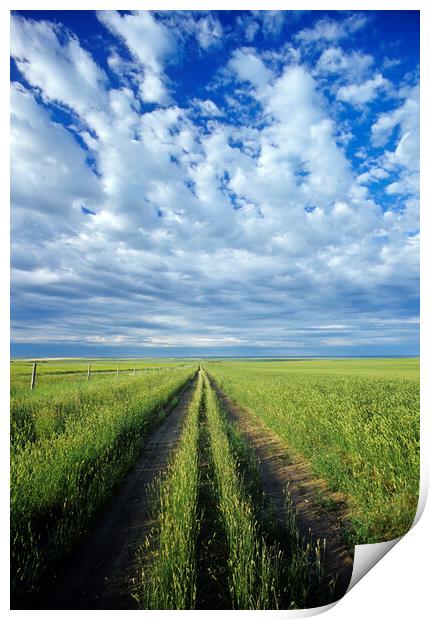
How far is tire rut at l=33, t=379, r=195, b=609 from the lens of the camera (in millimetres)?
3100

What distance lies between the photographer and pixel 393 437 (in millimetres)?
5332

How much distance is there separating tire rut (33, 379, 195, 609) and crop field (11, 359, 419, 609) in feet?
0.05

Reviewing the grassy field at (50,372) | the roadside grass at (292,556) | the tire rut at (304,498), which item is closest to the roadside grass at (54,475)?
the grassy field at (50,372)

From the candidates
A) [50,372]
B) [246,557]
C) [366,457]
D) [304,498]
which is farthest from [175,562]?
[50,372]

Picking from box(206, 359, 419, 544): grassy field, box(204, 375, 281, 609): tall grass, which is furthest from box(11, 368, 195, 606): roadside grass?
box(206, 359, 419, 544): grassy field

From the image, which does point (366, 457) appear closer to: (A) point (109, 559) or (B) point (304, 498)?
(B) point (304, 498)

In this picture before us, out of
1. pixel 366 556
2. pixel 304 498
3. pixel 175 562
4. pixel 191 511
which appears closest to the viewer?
pixel 175 562

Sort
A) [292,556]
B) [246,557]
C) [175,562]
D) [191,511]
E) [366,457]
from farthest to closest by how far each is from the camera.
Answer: [366,457]
[191,511]
[292,556]
[246,557]
[175,562]

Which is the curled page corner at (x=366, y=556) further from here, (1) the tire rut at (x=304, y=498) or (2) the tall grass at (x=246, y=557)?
(2) the tall grass at (x=246, y=557)

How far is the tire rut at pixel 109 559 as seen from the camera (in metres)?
3.10

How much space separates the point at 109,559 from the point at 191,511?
1.16m

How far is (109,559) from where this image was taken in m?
3.67

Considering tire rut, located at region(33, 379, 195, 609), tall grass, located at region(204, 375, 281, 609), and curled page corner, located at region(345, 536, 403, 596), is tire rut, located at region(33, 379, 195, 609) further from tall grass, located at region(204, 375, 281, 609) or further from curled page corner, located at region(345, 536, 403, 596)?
curled page corner, located at region(345, 536, 403, 596)
